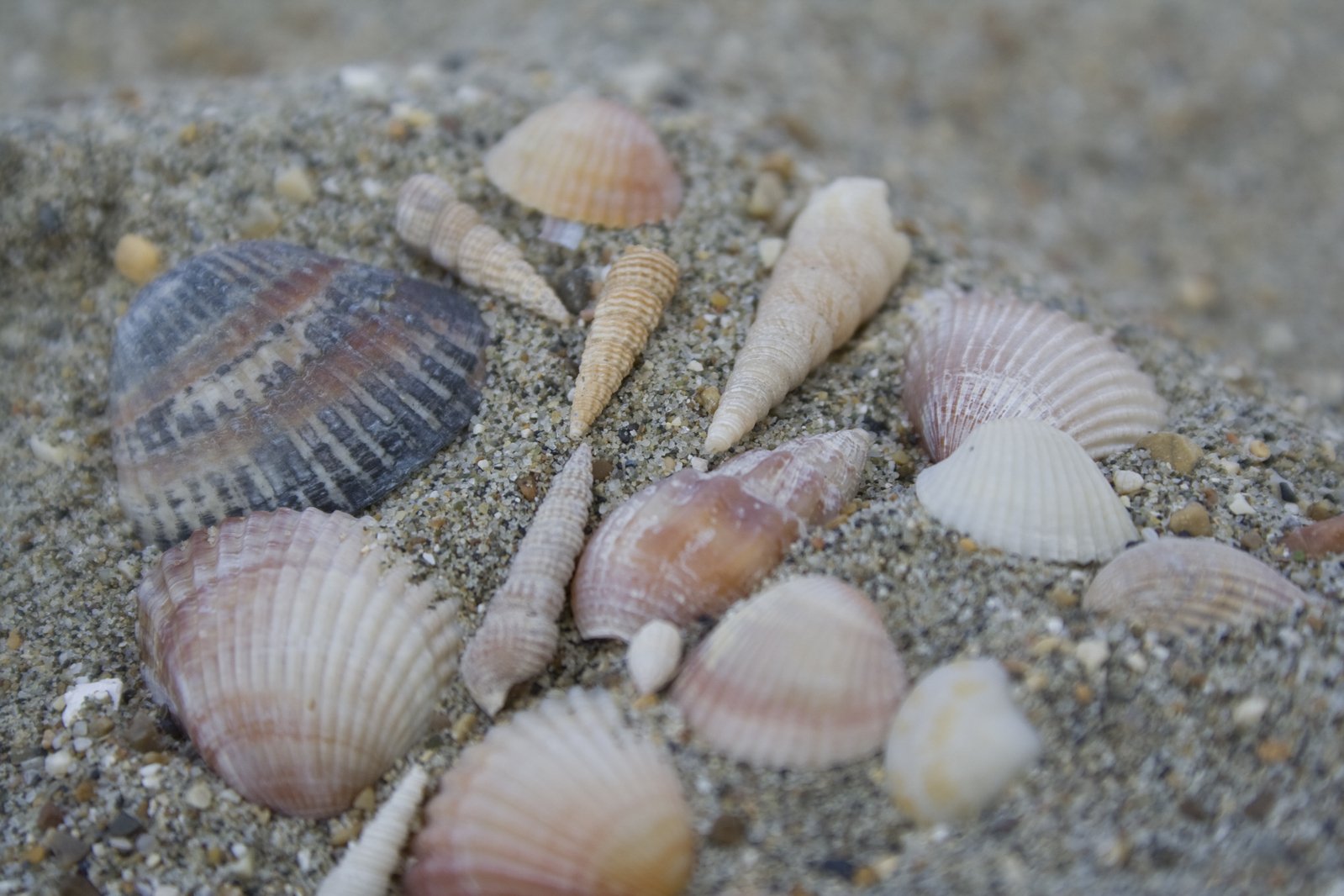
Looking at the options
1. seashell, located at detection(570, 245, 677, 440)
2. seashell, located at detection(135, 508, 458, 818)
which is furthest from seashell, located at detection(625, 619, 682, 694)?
seashell, located at detection(570, 245, 677, 440)

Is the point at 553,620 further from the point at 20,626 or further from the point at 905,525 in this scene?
the point at 20,626

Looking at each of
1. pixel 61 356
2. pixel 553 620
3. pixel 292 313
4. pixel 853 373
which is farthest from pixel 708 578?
pixel 61 356

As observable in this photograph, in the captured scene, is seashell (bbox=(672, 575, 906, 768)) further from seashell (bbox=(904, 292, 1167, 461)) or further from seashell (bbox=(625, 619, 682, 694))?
seashell (bbox=(904, 292, 1167, 461))

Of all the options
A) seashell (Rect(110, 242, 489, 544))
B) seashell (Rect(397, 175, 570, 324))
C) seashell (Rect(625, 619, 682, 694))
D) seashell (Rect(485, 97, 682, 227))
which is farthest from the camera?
seashell (Rect(485, 97, 682, 227))

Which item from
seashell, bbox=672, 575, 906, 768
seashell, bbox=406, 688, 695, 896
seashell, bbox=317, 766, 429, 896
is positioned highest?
seashell, bbox=672, 575, 906, 768

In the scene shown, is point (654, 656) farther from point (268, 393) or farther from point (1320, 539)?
point (1320, 539)

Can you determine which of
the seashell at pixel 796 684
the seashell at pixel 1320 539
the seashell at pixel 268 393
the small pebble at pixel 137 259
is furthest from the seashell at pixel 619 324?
the seashell at pixel 1320 539

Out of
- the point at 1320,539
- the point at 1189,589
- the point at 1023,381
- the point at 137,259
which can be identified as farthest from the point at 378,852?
the point at 1320,539
